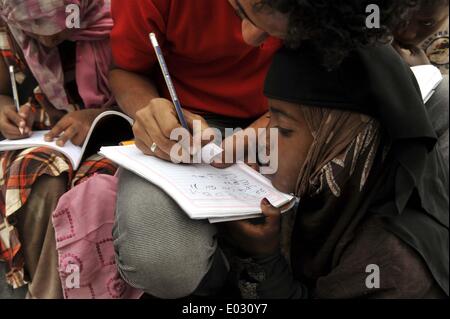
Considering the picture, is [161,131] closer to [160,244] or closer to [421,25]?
[160,244]

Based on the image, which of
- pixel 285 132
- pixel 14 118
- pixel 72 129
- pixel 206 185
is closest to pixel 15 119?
pixel 14 118

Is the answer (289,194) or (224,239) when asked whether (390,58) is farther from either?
(224,239)

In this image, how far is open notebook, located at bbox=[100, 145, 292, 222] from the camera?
2.52 ft

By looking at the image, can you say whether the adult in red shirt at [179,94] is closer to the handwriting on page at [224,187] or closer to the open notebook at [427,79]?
the handwriting on page at [224,187]

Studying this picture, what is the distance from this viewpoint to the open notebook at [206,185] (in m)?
0.77

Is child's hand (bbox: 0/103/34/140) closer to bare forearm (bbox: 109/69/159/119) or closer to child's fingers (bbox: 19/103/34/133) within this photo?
child's fingers (bbox: 19/103/34/133)

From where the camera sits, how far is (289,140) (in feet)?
2.75

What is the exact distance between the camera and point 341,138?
0.80 meters

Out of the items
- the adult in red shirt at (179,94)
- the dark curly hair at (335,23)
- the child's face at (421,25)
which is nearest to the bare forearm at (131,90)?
the adult in red shirt at (179,94)

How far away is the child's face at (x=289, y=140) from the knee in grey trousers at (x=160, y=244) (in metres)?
0.17

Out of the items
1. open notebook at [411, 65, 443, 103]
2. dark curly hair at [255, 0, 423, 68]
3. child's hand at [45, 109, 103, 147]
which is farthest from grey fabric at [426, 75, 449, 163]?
child's hand at [45, 109, 103, 147]
